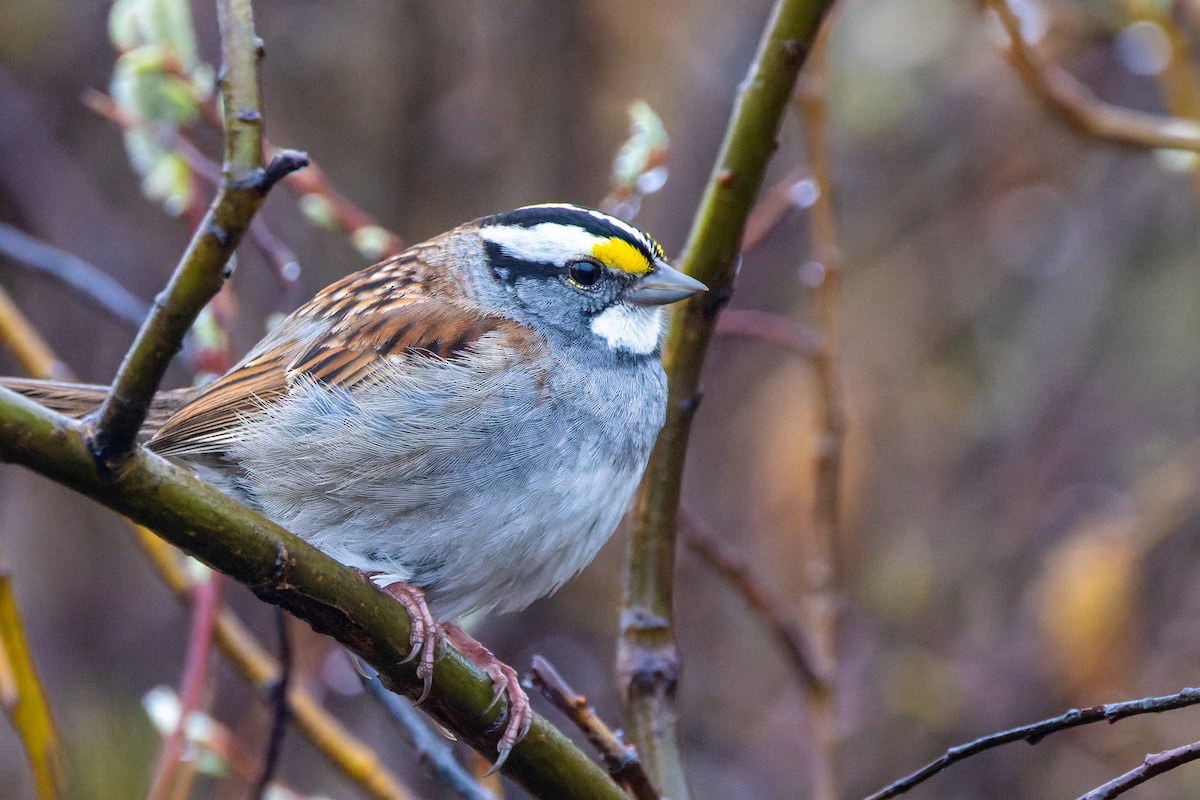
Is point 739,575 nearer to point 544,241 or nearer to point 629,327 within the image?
point 629,327

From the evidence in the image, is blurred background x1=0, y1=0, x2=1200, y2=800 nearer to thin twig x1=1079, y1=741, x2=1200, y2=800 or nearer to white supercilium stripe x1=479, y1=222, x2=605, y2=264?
white supercilium stripe x1=479, y1=222, x2=605, y2=264

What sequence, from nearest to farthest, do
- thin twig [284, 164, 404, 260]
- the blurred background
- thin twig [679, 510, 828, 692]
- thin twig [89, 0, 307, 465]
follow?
thin twig [89, 0, 307, 465] → thin twig [679, 510, 828, 692] → thin twig [284, 164, 404, 260] → the blurred background

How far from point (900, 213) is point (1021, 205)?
515 millimetres

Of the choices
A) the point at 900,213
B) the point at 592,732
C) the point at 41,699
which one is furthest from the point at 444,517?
the point at 900,213

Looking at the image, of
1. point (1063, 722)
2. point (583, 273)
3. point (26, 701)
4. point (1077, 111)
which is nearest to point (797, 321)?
point (1077, 111)

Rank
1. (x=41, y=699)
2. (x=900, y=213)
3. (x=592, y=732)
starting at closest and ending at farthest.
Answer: (x=592, y=732) < (x=41, y=699) < (x=900, y=213)

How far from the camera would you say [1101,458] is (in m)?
5.54

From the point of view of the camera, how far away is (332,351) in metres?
2.64

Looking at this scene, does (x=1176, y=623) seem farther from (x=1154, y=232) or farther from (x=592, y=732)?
(x=592, y=732)

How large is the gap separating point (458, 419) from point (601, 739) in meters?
0.70

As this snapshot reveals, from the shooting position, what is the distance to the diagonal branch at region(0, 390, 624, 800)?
1438mm

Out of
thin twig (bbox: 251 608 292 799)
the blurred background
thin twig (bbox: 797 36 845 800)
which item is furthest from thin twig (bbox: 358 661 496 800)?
the blurred background

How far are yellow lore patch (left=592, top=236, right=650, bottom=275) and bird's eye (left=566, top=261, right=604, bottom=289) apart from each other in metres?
0.03

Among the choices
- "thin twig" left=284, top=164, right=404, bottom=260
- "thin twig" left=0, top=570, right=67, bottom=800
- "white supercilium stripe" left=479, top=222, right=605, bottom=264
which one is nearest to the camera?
"thin twig" left=0, top=570, right=67, bottom=800
